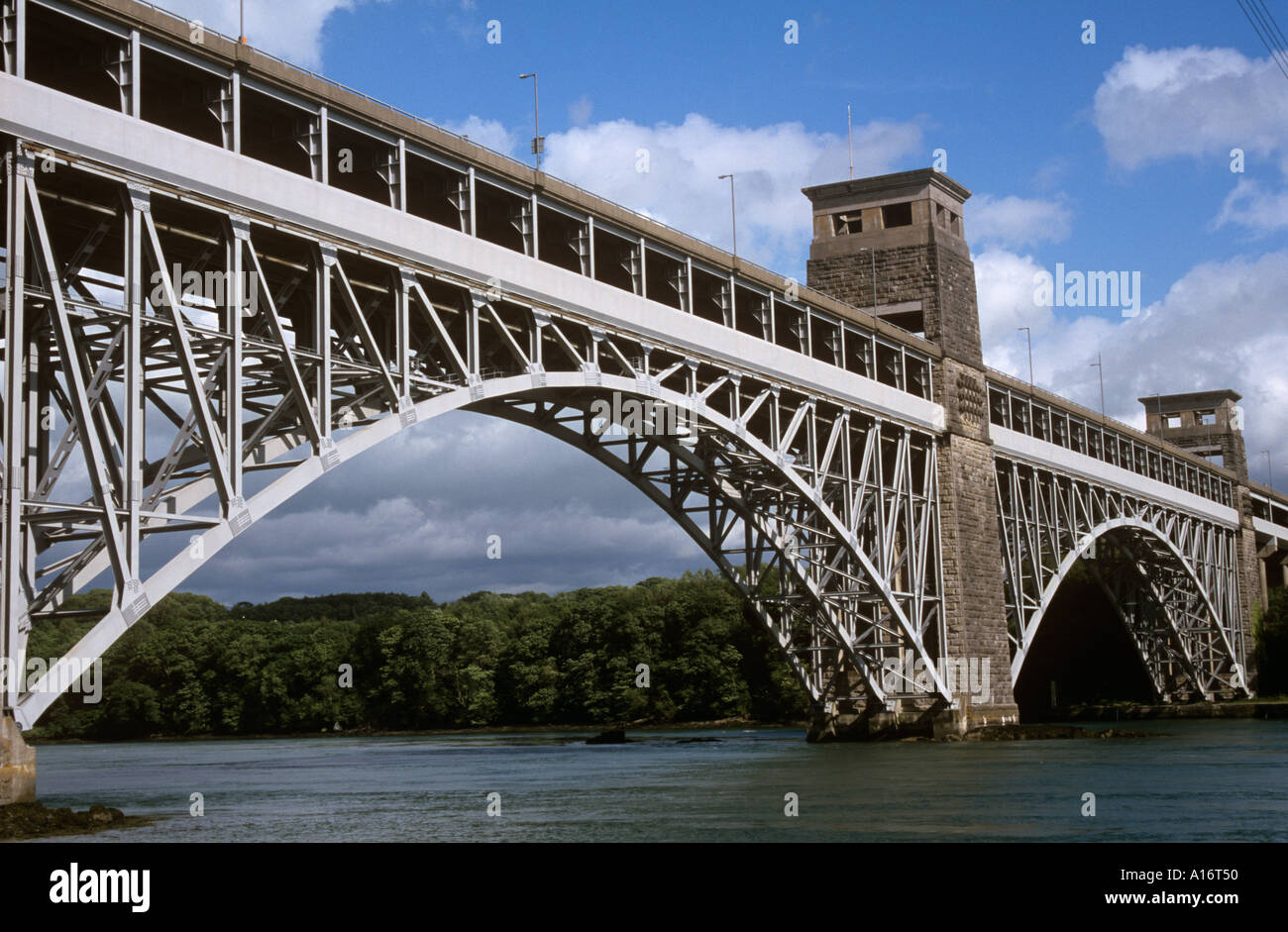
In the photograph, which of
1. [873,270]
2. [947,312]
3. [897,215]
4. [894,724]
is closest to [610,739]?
[894,724]

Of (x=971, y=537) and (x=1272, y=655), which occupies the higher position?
(x=971, y=537)

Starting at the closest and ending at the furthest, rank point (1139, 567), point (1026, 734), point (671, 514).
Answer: point (671, 514) < point (1026, 734) < point (1139, 567)

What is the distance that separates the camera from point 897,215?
188 feet

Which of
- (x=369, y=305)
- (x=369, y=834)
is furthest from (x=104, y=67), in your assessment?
(x=369, y=834)

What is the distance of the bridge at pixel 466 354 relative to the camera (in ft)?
78.4

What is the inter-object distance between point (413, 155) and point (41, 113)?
1030cm

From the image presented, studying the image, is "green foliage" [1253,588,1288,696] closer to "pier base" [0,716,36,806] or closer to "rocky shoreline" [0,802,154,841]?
"rocky shoreline" [0,802,154,841]

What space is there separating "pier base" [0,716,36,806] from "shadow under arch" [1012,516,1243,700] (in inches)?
2361

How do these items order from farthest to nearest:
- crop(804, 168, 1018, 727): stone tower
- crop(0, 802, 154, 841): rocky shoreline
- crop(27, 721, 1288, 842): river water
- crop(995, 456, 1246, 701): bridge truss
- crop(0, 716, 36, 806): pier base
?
crop(995, 456, 1246, 701): bridge truss → crop(804, 168, 1018, 727): stone tower → crop(27, 721, 1288, 842): river water → crop(0, 716, 36, 806): pier base → crop(0, 802, 154, 841): rocky shoreline

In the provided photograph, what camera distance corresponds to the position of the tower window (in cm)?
5688

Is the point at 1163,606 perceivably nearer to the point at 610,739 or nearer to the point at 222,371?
the point at 610,739

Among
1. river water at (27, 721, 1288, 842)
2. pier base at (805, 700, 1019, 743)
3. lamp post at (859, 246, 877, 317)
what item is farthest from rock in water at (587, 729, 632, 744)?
lamp post at (859, 246, 877, 317)

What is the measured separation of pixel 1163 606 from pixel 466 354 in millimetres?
57210
